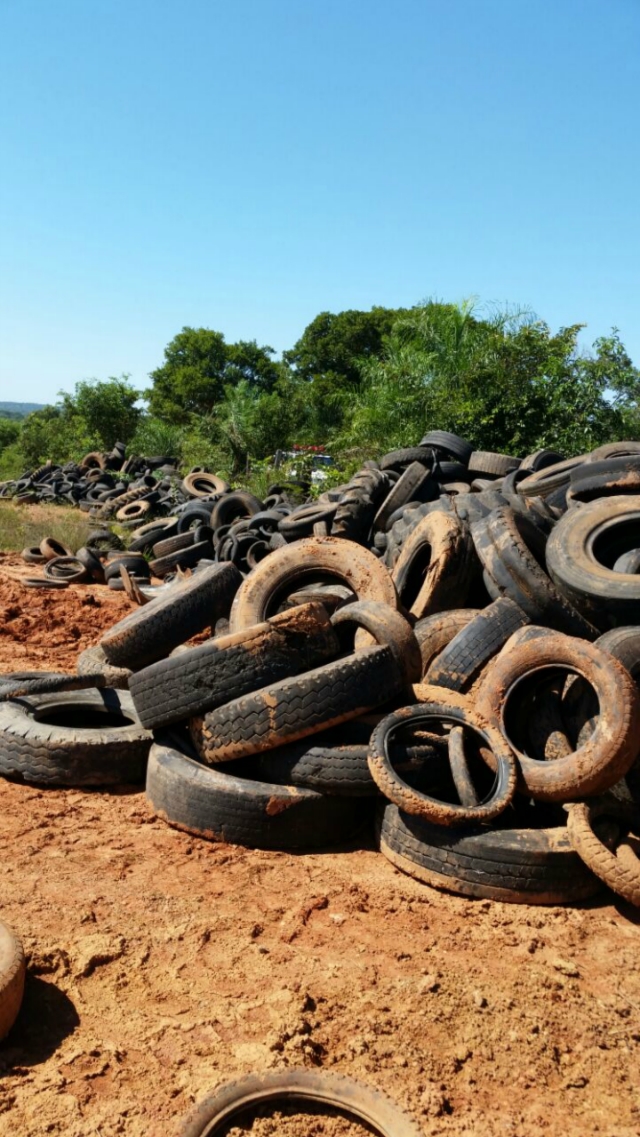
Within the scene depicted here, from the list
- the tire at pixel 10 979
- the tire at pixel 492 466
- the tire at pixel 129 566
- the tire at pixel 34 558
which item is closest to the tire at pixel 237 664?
the tire at pixel 10 979

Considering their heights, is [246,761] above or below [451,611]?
below

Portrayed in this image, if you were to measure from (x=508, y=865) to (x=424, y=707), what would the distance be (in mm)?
1025

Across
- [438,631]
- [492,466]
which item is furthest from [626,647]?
[492,466]

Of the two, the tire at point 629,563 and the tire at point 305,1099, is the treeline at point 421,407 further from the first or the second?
the tire at point 305,1099

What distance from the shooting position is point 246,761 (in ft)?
16.9

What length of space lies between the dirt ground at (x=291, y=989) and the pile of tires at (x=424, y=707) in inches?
9.6

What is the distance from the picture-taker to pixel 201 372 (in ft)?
174

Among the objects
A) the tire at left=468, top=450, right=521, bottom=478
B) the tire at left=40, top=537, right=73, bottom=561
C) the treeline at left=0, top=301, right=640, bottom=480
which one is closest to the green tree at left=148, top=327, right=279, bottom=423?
the treeline at left=0, top=301, right=640, bottom=480

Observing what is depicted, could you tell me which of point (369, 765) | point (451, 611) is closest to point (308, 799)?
point (369, 765)

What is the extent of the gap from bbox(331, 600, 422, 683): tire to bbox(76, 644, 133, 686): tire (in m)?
1.92

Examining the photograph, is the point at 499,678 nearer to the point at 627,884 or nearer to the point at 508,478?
the point at 627,884

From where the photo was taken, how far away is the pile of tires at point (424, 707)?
4.45 meters

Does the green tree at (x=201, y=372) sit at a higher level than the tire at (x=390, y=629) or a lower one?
higher

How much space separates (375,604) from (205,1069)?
315 centimetres
